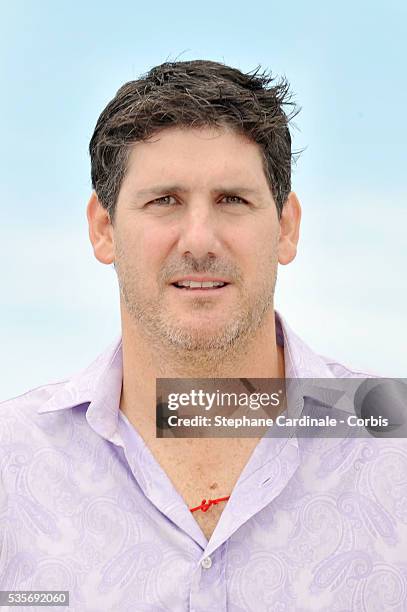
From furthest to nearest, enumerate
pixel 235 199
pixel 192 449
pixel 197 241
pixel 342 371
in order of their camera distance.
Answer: pixel 342 371
pixel 192 449
pixel 235 199
pixel 197 241

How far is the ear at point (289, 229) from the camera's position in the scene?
4.40m

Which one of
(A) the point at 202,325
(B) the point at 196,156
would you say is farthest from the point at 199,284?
(B) the point at 196,156

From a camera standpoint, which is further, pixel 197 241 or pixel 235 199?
pixel 235 199

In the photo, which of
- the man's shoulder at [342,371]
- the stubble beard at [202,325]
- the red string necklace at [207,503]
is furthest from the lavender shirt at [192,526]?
the man's shoulder at [342,371]

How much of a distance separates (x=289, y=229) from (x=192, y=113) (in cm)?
95

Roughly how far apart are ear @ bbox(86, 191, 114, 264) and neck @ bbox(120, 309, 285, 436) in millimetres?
441

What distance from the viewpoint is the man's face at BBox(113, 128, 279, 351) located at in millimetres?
3791

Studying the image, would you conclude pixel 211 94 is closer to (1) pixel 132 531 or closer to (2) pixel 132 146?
(2) pixel 132 146

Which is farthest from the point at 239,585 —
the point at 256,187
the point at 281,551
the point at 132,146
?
the point at 132,146

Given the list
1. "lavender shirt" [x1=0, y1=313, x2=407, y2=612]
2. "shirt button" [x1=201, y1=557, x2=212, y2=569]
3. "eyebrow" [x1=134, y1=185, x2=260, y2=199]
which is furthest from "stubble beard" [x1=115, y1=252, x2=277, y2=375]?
"shirt button" [x1=201, y1=557, x2=212, y2=569]

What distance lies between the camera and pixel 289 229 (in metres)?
4.50

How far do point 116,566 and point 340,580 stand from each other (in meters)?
1.03

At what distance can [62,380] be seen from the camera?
4461 millimetres

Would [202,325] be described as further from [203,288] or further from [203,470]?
[203,470]
